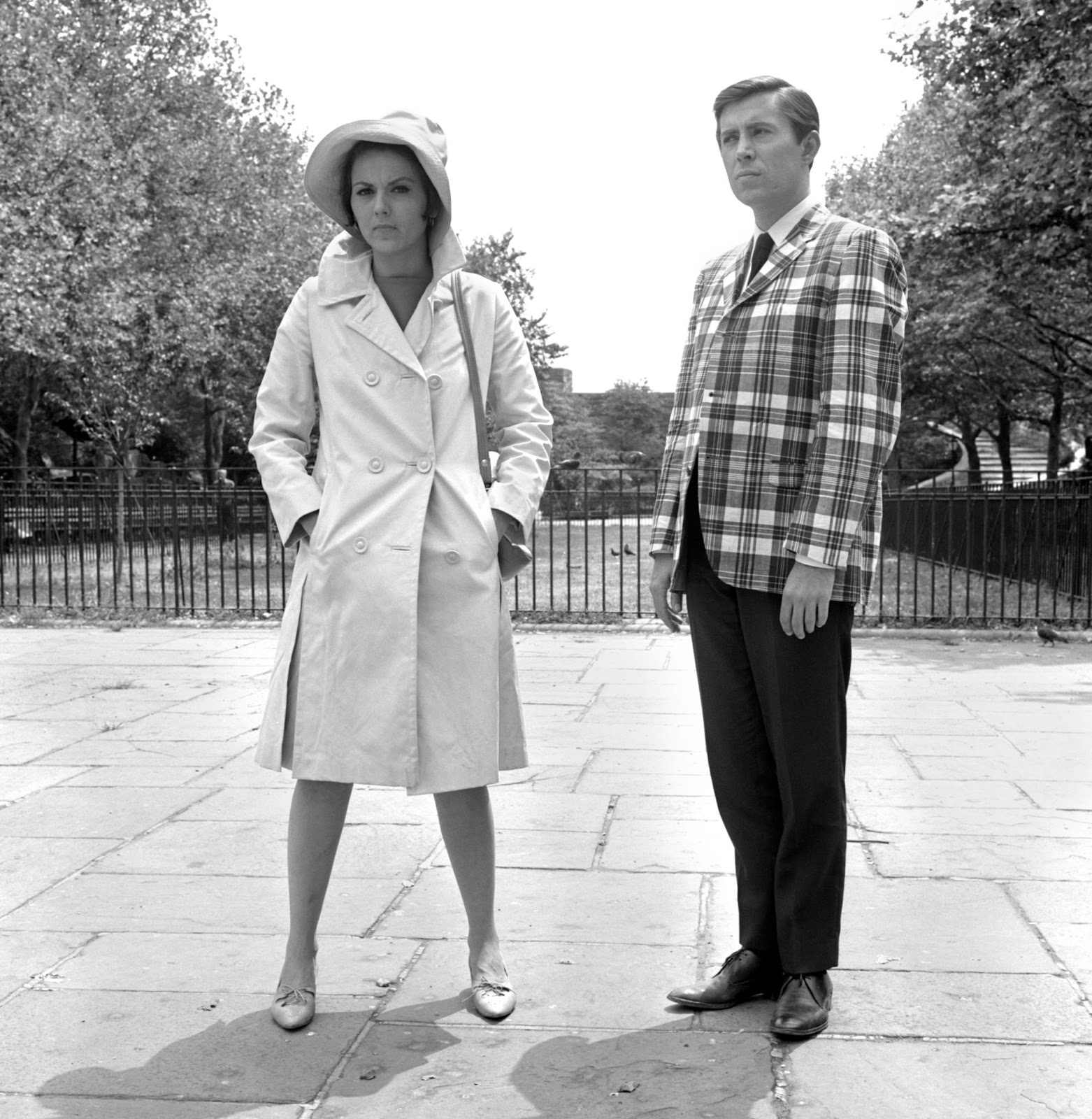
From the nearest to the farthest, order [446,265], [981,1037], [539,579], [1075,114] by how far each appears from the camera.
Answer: [981,1037] < [446,265] < [1075,114] < [539,579]

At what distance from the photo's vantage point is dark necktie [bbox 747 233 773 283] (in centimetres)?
312

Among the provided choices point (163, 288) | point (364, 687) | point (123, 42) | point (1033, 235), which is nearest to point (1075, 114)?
point (1033, 235)

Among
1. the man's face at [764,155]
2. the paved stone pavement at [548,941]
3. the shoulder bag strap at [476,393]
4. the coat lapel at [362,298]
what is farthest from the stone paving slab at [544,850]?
the man's face at [764,155]

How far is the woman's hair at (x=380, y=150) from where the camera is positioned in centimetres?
300

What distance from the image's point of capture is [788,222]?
304 cm

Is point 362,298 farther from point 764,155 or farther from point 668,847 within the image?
point 668,847

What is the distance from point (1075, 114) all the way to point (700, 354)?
10.5 meters

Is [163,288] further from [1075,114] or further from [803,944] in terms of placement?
[803,944]

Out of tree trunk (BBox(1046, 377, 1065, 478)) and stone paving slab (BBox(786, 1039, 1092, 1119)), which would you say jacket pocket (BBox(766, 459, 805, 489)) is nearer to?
stone paving slab (BBox(786, 1039, 1092, 1119))

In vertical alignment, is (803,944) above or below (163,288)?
below

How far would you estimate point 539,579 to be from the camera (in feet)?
54.3

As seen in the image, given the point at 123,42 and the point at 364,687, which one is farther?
the point at 123,42

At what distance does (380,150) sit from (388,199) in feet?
0.34

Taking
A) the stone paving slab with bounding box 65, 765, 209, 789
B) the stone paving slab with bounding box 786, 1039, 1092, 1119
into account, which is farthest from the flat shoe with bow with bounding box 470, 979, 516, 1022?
the stone paving slab with bounding box 65, 765, 209, 789
